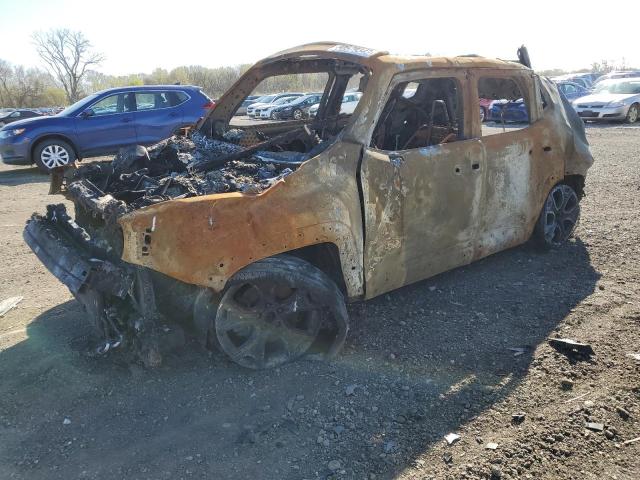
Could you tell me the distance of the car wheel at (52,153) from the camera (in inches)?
→ 400

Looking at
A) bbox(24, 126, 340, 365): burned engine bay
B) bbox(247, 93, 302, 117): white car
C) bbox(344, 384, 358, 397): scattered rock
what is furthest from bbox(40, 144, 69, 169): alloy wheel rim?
bbox(247, 93, 302, 117): white car

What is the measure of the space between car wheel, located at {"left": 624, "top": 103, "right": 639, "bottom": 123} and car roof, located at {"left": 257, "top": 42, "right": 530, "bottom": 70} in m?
15.8

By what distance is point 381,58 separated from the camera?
3426 millimetres

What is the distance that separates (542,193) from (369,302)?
191 centimetres

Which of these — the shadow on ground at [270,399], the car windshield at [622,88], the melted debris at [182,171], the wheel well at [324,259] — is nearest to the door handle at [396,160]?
the melted debris at [182,171]

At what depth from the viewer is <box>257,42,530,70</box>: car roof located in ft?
11.3

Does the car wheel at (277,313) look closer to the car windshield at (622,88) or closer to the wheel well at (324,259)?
the wheel well at (324,259)

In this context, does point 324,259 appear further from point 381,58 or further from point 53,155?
point 53,155

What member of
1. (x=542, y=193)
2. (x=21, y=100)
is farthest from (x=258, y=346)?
(x=21, y=100)

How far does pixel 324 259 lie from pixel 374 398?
932mm

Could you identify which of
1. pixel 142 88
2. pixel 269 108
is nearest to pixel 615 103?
pixel 142 88

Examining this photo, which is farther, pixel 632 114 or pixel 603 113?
pixel 632 114

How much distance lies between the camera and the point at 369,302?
398 cm

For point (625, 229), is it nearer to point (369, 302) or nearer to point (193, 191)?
point (369, 302)
